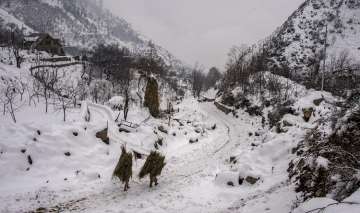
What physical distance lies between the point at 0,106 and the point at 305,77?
57.6 m

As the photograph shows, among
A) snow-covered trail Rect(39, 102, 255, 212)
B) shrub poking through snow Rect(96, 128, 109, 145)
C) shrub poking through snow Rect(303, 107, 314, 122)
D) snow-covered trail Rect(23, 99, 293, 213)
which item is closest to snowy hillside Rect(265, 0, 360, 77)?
shrub poking through snow Rect(303, 107, 314, 122)

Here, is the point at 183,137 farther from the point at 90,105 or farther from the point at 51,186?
the point at 51,186

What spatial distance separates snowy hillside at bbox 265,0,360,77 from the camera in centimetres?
6700

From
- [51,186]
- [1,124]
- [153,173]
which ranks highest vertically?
[1,124]

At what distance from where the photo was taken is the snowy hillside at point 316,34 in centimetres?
6700

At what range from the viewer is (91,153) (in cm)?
1923

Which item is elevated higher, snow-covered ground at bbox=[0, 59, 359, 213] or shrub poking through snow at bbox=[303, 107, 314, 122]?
shrub poking through snow at bbox=[303, 107, 314, 122]

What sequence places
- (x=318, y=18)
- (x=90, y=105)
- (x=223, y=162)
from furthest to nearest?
(x=318, y=18), (x=90, y=105), (x=223, y=162)

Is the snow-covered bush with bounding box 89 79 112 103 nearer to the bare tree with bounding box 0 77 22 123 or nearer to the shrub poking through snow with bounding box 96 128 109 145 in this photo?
the bare tree with bounding box 0 77 22 123

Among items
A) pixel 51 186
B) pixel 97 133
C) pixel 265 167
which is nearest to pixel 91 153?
pixel 97 133

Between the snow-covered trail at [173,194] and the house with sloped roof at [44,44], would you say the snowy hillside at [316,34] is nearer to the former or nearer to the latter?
the snow-covered trail at [173,194]

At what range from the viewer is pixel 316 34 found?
72.4m

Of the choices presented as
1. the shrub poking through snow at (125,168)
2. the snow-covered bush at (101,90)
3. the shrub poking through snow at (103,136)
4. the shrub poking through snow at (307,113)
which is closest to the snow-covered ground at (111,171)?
the shrub poking through snow at (103,136)

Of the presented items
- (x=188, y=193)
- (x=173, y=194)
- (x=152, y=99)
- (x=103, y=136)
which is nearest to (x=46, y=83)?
(x=152, y=99)
